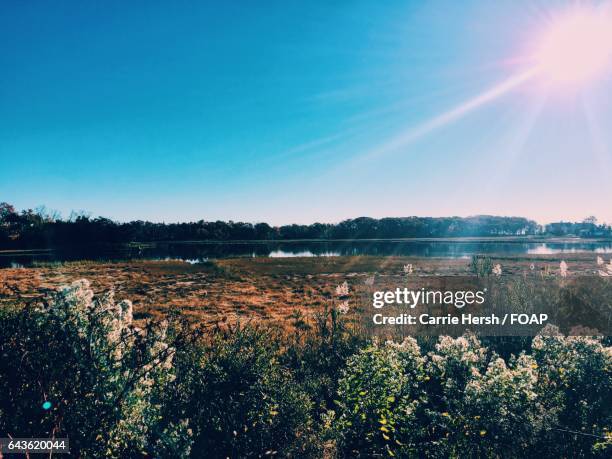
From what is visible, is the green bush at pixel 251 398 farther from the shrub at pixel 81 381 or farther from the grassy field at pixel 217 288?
the grassy field at pixel 217 288

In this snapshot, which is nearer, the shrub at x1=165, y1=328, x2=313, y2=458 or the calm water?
the shrub at x1=165, y1=328, x2=313, y2=458

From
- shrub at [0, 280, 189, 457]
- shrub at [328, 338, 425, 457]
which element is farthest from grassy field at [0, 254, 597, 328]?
shrub at [0, 280, 189, 457]

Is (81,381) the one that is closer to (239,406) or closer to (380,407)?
(239,406)

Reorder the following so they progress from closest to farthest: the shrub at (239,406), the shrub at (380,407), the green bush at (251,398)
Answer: the green bush at (251,398) → the shrub at (239,406) → the shrub at (380,407)

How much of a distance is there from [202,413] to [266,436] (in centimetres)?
78

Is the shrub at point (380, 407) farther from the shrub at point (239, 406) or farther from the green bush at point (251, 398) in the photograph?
the shrub at point (239, 406)

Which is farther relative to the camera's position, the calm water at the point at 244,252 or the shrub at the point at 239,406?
the calm water at the point at 244,252

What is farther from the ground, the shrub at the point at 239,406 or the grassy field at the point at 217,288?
the shrub at the point at 239,406

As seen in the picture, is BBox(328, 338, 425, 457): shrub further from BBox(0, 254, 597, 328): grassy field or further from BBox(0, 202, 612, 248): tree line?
BBox(0, 202, 612, 248): tree line

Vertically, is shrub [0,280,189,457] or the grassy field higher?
shrub [0,280,189,457]

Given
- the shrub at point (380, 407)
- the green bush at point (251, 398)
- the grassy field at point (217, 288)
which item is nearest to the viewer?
the green bush at point (251, 398)

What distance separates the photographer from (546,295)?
8.73m

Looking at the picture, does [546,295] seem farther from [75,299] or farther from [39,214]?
[39,214]

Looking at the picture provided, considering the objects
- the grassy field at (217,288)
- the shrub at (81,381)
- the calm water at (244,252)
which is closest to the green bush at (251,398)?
the shrub at (81,381)
